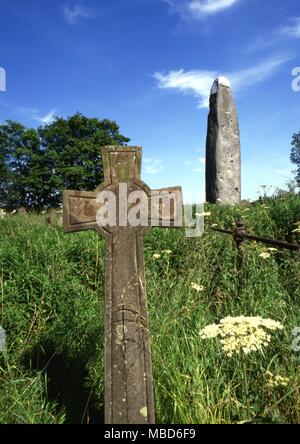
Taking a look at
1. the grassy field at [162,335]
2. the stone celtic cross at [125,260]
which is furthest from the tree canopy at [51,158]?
the stone celtic cross at [125,260]

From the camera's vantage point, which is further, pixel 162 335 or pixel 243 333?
pixel 162 335

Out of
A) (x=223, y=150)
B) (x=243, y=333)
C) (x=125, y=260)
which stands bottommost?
(x=243, y=333)

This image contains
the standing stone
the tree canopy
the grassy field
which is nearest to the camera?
the grassy field

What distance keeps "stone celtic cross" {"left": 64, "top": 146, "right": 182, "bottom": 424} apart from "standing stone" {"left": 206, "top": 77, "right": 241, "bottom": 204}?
10.1 meters

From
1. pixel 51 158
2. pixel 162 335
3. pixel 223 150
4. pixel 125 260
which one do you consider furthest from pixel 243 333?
pixel 51 158

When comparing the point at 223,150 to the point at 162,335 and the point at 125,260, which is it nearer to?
the point at 162,335

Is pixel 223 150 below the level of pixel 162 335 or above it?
above

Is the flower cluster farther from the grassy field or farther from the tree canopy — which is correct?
the tree canopy

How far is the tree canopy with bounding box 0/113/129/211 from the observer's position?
3619 centimetres

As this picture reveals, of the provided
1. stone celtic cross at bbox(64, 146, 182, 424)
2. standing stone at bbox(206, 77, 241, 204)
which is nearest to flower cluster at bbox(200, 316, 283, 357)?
stone celtic cross at bbox(64, 146, 182, 424)

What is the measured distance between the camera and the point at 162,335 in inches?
116

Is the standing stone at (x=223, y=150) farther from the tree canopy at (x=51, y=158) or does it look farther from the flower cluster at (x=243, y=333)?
the tree canopy at (x=51, y=158)

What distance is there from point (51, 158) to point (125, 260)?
3574 cm
